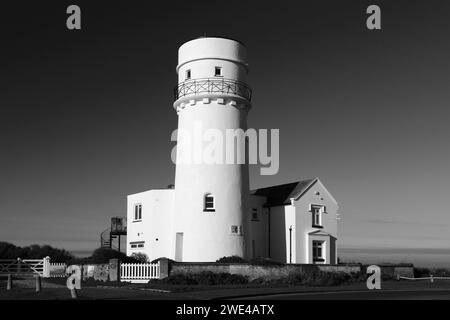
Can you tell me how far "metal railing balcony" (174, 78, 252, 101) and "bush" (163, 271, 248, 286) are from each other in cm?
1150

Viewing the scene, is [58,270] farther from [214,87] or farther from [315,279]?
[315,279]

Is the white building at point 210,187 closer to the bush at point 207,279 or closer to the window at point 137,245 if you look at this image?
the window at point 137,245

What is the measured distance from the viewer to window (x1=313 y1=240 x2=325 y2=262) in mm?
41156

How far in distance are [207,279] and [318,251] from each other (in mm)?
13965

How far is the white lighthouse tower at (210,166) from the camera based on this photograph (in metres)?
35.7

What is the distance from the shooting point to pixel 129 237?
143 ft

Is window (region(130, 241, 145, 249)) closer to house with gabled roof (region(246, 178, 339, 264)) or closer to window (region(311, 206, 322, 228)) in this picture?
house with gabled roof (region(246, 178, 339, 264))

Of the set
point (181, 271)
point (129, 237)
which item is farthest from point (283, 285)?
point (129, 237)

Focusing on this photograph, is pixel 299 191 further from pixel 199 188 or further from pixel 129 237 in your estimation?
pixel 129 237

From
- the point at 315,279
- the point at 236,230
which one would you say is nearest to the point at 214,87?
the point at 236,230

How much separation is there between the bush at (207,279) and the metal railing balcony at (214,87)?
11.5 metres

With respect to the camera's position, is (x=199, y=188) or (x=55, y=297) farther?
(x=199, y=188)

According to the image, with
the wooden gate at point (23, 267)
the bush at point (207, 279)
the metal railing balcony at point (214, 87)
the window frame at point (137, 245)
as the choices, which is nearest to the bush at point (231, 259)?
the bush at point (207, 279)
